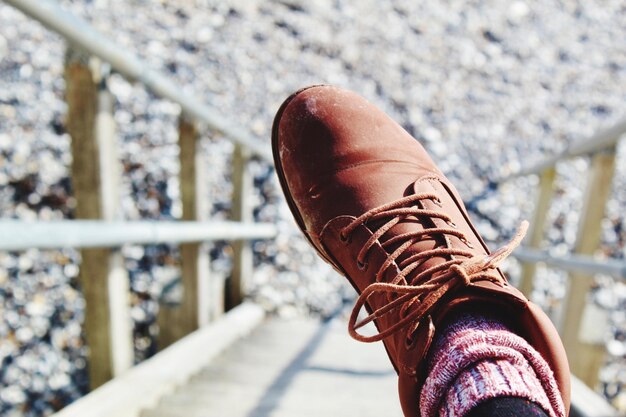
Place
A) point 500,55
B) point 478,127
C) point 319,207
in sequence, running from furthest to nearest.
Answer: point 500,55 < point 478,127 < point 319,207

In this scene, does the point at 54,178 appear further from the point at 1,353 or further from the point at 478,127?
the point at 478,127

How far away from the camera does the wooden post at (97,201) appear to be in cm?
117

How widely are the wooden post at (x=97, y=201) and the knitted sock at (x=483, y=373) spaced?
0.78m

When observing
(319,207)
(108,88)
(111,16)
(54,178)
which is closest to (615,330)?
(319,207)

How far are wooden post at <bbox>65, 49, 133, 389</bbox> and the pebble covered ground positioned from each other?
736 millimetres

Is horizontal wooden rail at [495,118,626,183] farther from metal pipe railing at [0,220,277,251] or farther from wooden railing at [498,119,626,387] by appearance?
metal pipe railing at [0,220,277,251]

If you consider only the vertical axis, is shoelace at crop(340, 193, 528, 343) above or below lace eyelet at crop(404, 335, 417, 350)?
above

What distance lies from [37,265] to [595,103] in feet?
13.8

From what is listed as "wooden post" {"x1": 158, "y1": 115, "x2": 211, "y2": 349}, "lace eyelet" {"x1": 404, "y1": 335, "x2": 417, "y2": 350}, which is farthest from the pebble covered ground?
"lace eyelet" {"x1": 404, "y1": 335, "x2": 417, "y2": 350}

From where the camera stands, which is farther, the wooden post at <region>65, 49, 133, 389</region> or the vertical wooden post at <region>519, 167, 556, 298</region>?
the vertical wooden post at <region>519, 167, 556, 298</region>

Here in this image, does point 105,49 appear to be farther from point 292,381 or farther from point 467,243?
point 292,381

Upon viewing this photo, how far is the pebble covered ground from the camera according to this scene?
2572 mm

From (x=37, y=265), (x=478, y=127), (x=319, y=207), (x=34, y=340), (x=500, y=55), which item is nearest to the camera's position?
(x=319, y=207)

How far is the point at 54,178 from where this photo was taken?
2971mm
